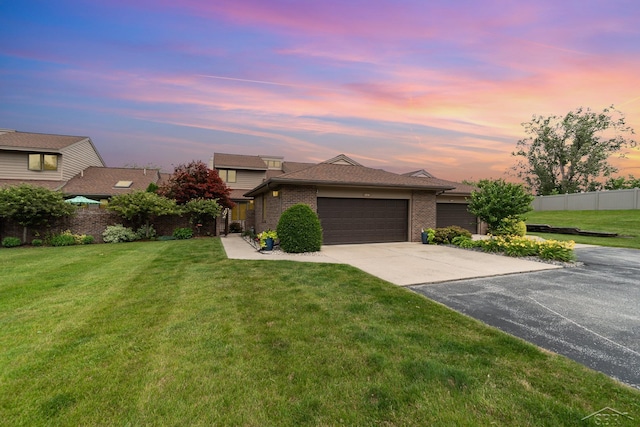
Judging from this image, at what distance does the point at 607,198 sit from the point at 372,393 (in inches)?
1313

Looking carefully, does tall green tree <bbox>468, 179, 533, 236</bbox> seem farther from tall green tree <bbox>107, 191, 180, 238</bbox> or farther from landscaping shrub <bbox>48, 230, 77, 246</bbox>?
landscaping shrub <bbox>48, 230, 77, 246</bbox>

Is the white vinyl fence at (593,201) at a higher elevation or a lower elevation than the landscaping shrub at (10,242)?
higher

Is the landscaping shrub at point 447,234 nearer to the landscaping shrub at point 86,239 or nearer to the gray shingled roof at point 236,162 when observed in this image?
the gray shingled roof at point 236,162

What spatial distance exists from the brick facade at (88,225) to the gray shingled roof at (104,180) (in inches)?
178

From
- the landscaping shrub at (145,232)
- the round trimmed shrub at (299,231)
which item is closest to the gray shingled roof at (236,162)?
the landscaping shrub at (145,232)

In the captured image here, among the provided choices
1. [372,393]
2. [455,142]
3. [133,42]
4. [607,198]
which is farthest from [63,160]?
[607,198]

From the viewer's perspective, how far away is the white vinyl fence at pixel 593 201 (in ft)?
75.7

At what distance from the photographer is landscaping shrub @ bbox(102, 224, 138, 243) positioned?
13.9 m

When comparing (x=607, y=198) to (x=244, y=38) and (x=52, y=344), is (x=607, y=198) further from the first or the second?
(x=52, y=344)

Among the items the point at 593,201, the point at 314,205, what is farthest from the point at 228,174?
the point at 593,201

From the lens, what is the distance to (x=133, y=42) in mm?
10859

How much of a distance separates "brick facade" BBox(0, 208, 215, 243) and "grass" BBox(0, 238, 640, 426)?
34.7 ft

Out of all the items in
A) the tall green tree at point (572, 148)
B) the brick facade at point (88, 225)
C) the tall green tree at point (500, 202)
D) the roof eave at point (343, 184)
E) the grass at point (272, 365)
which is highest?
the tall green tree at point (572, 148)

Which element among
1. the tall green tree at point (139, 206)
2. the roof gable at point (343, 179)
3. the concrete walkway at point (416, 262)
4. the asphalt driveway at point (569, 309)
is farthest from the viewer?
the tall green tree at point (139, 206)
